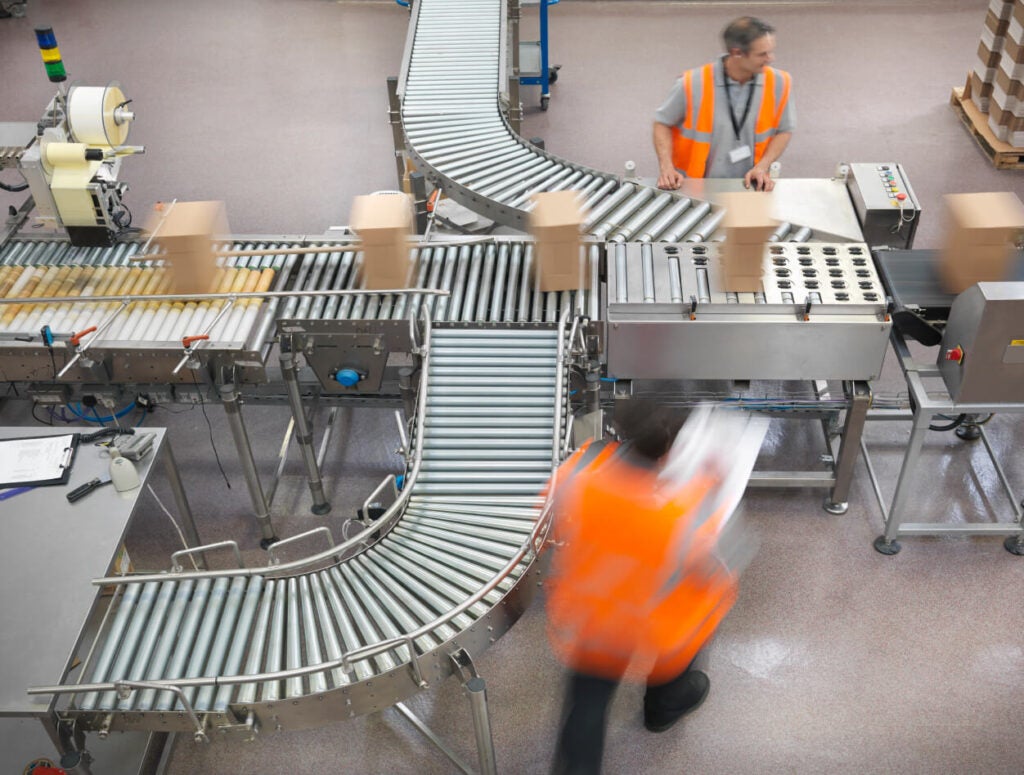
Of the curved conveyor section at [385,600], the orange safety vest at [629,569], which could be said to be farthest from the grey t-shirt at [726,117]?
the orange safety vest at [629,569]

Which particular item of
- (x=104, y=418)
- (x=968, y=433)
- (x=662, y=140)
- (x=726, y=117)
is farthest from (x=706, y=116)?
(x=104, y=418)

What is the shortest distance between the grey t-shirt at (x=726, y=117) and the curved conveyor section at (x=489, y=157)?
0.44 metres

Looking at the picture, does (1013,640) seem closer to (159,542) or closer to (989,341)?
(989,341)

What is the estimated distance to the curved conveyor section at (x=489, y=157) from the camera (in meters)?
4.76

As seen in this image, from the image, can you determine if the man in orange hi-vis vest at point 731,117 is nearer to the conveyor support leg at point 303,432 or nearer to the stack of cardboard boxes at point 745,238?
the stack of cardboard boxes at point 745,238

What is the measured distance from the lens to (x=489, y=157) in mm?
5230

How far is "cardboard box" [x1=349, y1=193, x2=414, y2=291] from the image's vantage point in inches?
169

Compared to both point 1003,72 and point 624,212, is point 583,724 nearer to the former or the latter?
point 624,212

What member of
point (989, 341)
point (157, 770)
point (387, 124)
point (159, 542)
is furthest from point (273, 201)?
point (989, 341)

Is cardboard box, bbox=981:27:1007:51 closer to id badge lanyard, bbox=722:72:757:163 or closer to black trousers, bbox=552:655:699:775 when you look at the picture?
id badge lanyard, bbox=722:72:757:163

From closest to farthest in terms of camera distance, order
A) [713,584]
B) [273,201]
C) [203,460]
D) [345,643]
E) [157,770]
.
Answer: [713,584] → [345,643] → [157,770] → [203,460] → [273,201]

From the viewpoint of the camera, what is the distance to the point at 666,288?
168 inches

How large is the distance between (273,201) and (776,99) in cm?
384

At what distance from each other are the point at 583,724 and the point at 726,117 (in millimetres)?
3210
